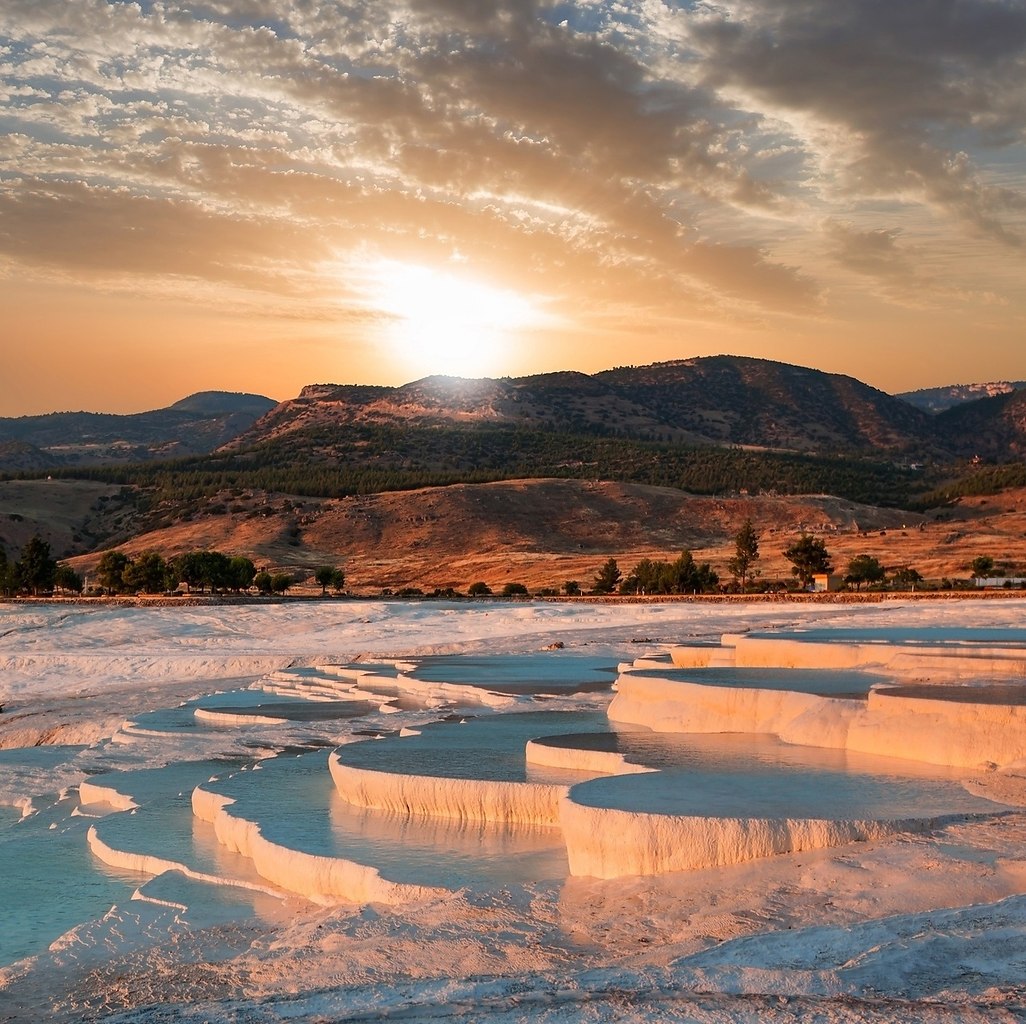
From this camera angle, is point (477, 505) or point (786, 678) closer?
point (786, 678)

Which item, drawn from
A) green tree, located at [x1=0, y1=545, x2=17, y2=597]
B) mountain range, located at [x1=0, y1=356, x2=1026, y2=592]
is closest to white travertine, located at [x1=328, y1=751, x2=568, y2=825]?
green tree, located at [x1=0, y1=545, x2=17, y2=597]

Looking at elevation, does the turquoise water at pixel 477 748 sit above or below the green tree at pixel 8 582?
above

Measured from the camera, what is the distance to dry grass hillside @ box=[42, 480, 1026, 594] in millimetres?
73875

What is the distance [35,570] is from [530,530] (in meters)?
40.5

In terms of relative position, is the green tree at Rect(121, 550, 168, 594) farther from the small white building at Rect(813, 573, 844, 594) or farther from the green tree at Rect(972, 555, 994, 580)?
the green tree at Rect(972, 555, 994, 580)

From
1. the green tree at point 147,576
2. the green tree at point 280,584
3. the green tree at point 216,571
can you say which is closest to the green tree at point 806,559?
the green tree at point 280,584

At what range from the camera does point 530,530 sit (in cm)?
9306

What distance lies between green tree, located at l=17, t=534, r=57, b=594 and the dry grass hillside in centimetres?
1620

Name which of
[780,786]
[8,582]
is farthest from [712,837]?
[8,582]

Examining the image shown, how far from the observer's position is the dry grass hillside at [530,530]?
73.9 meters

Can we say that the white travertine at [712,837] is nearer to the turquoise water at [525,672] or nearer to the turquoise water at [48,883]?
the turquoise water at [48,883]

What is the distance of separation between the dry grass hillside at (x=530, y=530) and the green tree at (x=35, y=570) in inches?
638

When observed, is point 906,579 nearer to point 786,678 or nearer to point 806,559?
point 806,559

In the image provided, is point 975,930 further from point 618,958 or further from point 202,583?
point 202,583
